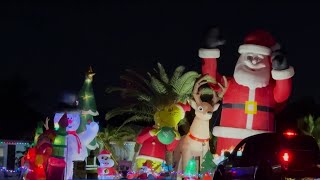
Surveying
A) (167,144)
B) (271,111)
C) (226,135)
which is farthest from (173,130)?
(271,111)

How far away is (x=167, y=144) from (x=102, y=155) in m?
2.68

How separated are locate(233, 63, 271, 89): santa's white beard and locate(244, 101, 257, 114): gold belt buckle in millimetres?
616

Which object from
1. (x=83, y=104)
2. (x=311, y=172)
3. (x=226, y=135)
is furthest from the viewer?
(x=83, y=104)

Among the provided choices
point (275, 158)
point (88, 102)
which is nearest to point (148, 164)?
point (88, 102)

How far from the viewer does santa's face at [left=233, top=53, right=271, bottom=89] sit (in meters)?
24.1

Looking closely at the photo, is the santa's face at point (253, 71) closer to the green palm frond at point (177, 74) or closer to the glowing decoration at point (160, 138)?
the glowing decoration at point (160, 138)

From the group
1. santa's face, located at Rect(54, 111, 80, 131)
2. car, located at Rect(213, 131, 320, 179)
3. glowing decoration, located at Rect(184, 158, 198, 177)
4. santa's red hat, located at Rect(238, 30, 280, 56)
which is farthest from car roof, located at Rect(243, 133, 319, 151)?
santa's face, located at Rect(54, 111, 80, 131)

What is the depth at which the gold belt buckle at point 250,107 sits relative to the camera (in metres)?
24.0

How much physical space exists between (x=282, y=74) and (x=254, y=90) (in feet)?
4.00

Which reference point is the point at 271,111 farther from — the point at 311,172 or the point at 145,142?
the point at 311,172

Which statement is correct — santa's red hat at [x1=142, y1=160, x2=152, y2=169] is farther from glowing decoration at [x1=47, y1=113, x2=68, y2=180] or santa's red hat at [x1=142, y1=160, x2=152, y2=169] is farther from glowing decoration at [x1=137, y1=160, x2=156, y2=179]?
glowing decoration at [x1=47, y1=113, x2=68, y2=180]

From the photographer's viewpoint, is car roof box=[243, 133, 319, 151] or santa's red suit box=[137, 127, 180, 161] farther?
santa's red suit box=[137, 127, 180, 161]

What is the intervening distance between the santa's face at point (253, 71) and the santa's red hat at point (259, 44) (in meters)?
0.20

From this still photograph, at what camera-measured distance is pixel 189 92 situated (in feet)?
94.3
